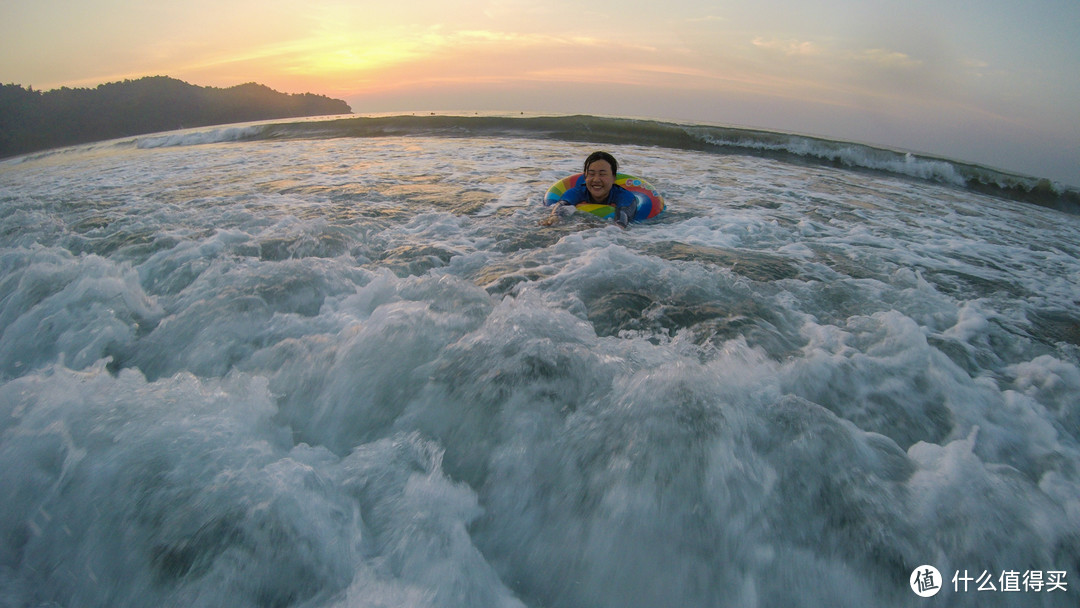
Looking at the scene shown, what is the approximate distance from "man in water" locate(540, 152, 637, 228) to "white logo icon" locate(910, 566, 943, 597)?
4462mm

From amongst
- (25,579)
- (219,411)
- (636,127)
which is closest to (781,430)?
(219,411)

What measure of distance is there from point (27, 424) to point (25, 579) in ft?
2.30

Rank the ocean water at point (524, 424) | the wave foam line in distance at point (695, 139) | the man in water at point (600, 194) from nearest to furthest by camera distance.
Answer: the ocean water at point (524, 424)
the man in water at point (600, 194)
the wave foam line in distance at point (695, 139)

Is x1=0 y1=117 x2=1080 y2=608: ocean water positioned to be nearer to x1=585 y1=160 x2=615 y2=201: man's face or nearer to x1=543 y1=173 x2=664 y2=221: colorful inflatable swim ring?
x1=543 y1=173 x2=664 y2=221: colorful inflatable swim ring

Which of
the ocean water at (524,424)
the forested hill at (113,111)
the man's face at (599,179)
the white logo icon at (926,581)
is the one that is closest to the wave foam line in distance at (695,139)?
the ocean water at (524,424)

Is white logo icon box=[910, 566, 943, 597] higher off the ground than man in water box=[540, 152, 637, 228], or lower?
lower

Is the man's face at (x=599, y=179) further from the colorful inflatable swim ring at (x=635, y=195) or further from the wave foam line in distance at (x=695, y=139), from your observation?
the wave foam line in distance at (x=695, y=139)

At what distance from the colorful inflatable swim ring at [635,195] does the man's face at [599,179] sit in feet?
0.59

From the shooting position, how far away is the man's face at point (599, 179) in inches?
230

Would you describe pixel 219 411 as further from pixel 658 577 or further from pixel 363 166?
pixel 363 166

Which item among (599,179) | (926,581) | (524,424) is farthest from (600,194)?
(926,581)

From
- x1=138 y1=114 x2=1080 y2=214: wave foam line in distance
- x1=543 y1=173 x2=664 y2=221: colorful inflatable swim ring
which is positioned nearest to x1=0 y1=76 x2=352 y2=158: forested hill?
x1=138 y1=114 x2=1080 y2=214: wave foam line in distance

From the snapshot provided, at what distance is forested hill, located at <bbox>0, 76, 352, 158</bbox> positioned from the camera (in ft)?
149

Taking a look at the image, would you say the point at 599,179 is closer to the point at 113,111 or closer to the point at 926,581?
the point at 926,581
